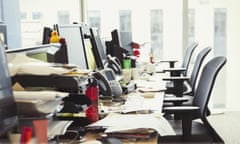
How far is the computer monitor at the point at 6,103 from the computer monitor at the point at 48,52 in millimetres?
242

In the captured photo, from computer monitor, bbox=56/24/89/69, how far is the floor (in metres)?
2.24

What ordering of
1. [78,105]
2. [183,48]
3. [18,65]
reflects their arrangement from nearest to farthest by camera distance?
[18,65], [78,105], [183,48]

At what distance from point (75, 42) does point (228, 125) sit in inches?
113

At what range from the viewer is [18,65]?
4.18 ft

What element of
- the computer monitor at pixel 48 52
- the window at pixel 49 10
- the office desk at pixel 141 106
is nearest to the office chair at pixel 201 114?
the office desk at pixel 141 106

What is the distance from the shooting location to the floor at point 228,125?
13.0 feet

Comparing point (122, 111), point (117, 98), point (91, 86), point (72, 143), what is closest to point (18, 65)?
point (72, 143)

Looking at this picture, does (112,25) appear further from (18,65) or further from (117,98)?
(18,65)

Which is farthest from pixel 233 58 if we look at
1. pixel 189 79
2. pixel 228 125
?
pixel 189 79

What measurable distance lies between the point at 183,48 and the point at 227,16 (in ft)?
2.49

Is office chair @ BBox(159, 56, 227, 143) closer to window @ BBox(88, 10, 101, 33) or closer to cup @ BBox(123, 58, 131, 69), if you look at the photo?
cup @ BBox(123, 58, 131, 69)

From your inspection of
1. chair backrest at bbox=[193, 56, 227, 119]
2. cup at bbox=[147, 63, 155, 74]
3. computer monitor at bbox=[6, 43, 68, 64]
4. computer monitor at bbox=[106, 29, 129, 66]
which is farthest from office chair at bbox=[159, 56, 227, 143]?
cup at bbox=[147, 63, 155, 74]

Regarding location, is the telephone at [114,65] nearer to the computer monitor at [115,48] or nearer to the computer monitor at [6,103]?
the computer monitor at [115,48]

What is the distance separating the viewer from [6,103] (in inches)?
43.2
